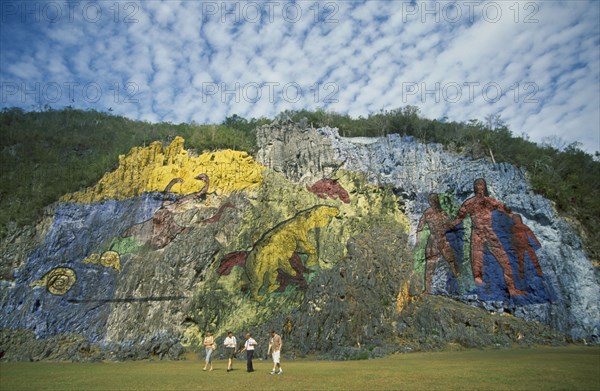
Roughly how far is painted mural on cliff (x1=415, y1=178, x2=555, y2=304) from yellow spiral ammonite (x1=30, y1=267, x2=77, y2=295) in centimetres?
2257

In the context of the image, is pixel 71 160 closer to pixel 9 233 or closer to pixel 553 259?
pixel 9 233

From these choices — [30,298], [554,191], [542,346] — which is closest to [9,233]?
[30,298]

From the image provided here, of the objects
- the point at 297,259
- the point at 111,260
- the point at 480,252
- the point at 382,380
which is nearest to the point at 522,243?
the point at 480,252

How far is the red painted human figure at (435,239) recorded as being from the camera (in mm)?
26000

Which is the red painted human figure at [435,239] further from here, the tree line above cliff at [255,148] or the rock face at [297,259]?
the tree line above cliff at [255,148]

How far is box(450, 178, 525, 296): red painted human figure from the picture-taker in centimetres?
2494

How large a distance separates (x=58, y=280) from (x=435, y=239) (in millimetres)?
24891

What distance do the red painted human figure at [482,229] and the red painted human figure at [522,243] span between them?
25.4 inches

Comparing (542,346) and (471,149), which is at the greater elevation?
(471,149)

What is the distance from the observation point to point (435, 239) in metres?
26.9

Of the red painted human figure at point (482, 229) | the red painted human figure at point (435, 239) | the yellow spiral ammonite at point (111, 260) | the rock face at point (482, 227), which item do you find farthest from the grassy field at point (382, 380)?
the yellow spiral ammonite at point (111, 260)

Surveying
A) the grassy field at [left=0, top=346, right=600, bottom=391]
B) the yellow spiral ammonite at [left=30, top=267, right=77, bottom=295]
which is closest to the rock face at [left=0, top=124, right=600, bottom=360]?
the yellow spiral ammonite at [left=30, top=267, right=77, bottom=295]

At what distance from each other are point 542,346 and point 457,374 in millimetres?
13108

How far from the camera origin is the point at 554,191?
89.0ft
